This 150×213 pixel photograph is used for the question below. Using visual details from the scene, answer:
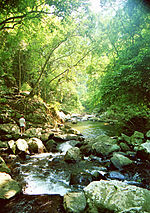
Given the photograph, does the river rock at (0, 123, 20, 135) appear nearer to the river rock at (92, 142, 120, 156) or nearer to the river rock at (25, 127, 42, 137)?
the river rock at (25, 127, 42, 137)

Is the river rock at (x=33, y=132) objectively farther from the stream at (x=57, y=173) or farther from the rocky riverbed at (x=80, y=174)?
the stream at (x=57, y=173)

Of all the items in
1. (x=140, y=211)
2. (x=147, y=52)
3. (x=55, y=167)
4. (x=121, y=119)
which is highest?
(x=147, y=52)

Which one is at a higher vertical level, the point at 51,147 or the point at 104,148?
the point at 104,148

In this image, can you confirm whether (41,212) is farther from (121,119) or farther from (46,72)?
(46,72)

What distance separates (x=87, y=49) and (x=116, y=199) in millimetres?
17267

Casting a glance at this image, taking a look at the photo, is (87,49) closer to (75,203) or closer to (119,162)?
(119,162)

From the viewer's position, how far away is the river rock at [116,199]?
10.2ft

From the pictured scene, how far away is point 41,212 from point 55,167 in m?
2.89

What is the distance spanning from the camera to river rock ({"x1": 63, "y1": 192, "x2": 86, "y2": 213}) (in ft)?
11.2

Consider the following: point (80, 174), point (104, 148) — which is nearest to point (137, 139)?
point (104, 148)

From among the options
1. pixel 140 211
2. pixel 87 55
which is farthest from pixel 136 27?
pixel 87 55

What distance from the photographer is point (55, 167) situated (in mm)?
6602

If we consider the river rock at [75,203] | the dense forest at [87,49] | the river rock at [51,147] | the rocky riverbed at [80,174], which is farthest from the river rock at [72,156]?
the dense forest at [87,49]

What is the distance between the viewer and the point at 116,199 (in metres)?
3.33
